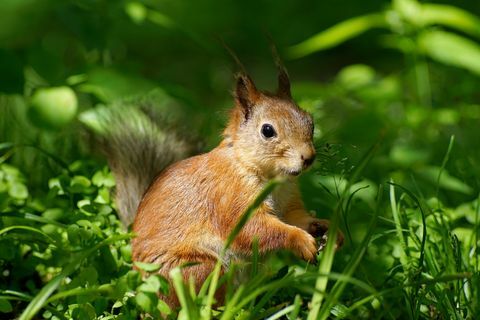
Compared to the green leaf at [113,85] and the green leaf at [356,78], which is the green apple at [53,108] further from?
the green leaf at [356,78]

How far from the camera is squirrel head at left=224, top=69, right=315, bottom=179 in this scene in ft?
7.26

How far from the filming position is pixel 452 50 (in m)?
3.40

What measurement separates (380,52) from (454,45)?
2.46m

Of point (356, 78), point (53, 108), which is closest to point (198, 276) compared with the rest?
point (53, 108)

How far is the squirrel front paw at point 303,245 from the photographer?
2188 mm

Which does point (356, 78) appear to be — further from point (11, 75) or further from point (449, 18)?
point (11, 75)

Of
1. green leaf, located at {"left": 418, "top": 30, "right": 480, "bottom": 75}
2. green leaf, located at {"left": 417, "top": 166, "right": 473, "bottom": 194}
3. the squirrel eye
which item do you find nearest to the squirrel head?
the squirrel eye

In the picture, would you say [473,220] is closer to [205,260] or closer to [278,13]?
[205,260]

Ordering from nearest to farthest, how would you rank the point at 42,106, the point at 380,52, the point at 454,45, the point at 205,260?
the point at 205,260, the point at 42,106, the point at 454,45, the point at 380,52

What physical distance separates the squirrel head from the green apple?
0.54 m

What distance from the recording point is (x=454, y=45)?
3.43 m

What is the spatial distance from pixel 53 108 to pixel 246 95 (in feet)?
2.15

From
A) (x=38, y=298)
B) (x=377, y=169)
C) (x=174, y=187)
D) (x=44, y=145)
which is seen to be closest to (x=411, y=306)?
(x=174, y=187)

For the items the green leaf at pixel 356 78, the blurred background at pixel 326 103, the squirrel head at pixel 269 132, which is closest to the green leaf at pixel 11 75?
the blurred background at pixel 326 103
